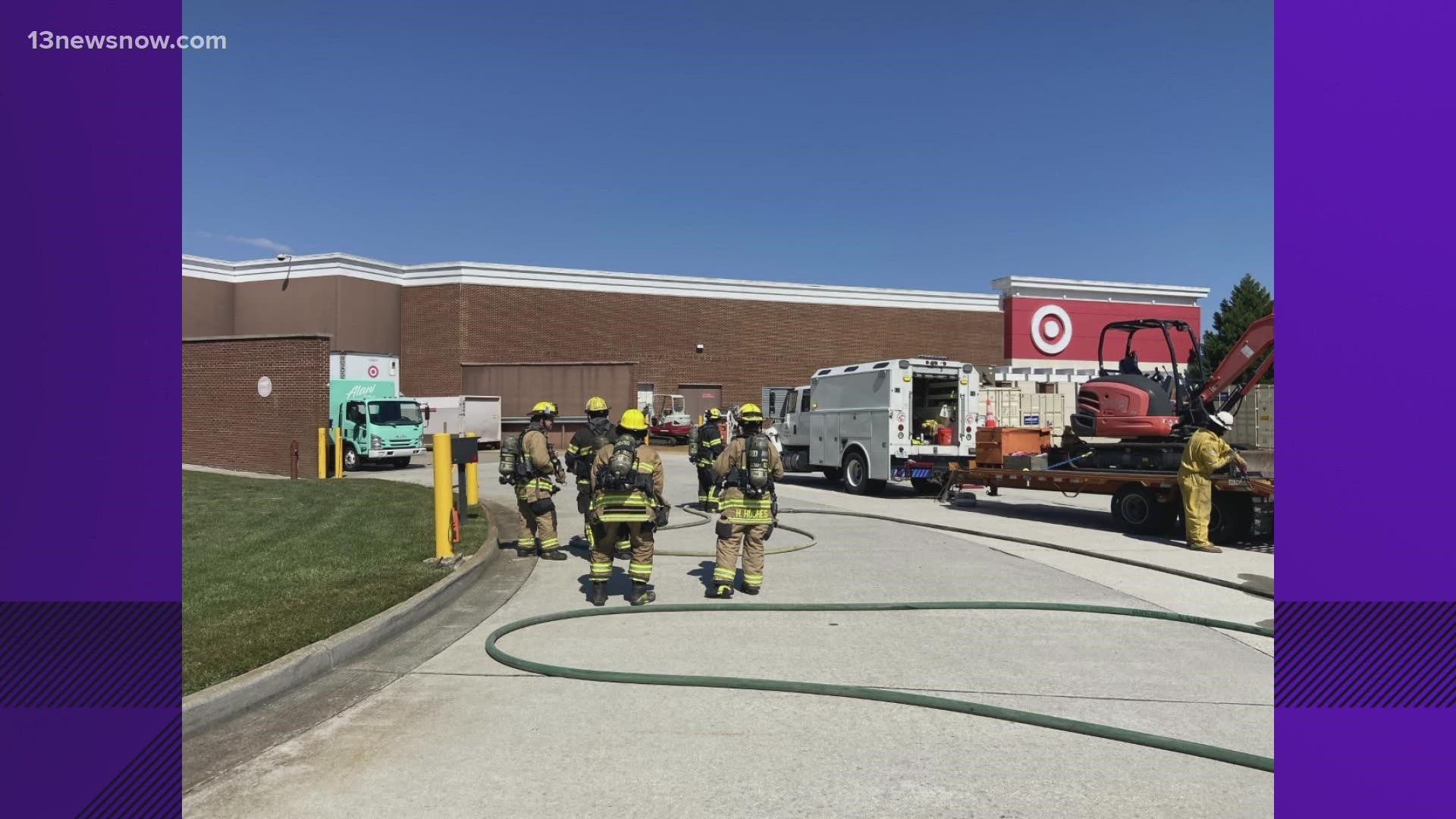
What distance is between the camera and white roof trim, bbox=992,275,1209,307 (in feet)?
161

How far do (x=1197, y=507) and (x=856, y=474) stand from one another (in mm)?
8440

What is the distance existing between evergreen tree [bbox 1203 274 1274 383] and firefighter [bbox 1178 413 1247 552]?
43.4 meters

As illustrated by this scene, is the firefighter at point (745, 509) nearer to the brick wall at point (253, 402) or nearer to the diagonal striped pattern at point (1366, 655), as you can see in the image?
the diagonal striped pattern at point (1366, 655)

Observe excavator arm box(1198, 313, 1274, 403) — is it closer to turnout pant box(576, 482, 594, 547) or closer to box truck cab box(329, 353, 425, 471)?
turnout pant box(576, 482, 594, 547)

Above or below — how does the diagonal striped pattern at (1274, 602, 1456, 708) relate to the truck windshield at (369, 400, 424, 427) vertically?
below

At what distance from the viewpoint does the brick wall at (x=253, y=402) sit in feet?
76.1

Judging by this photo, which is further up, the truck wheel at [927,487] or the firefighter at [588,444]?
the firefighter at [588,444]

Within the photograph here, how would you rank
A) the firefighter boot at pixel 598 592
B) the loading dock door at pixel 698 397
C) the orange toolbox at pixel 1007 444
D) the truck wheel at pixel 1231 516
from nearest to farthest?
the firefighter boot at pixel 598 592, the truck wheel at pixel 1231 516, the orange toolbox at pixel 1007 444, the loading dock door at pixel 698 397

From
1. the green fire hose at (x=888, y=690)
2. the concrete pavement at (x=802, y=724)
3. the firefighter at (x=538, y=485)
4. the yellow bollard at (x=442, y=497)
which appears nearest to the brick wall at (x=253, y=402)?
the firefighter at (x=538, y=485)

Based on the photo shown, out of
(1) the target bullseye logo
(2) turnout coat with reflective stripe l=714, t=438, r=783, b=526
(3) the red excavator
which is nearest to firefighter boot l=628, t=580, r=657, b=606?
(2) turnout coat with reflective stripe l=714, t=438, r=783, b=526
